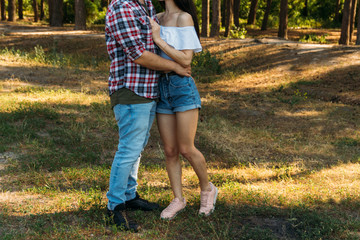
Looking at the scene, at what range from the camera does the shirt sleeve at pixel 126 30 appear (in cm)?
328

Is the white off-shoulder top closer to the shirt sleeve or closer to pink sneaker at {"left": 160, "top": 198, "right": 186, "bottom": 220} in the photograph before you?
the shirt sleeve

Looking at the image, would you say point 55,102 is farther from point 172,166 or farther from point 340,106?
point 340,106

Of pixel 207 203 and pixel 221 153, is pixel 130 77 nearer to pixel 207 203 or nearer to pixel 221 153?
pixel 207 203

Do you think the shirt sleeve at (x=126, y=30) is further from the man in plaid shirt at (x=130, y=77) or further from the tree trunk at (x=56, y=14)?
the tree trunk at (x=56, y=14)

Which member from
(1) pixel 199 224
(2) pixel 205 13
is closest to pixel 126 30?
(1) pixel 199 224

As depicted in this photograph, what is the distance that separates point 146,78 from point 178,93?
337mm

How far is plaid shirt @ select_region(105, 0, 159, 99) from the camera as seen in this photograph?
329cm

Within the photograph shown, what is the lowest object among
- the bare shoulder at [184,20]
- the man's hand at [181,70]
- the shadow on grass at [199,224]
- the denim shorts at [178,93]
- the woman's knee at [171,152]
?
the shadow on grass at [199,224]

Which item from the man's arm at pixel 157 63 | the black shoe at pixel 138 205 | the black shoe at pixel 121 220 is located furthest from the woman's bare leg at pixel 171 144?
the black shoe at pixel 121 220

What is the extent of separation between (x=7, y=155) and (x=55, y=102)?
290cm

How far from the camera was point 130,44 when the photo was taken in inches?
130

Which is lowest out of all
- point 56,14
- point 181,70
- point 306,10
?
point 181,70

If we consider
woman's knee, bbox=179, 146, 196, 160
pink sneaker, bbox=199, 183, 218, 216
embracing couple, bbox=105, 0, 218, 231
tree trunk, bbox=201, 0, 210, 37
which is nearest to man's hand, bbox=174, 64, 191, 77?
embracing couple, bbox=105, 0, 218, 231

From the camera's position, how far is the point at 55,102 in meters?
8.66
